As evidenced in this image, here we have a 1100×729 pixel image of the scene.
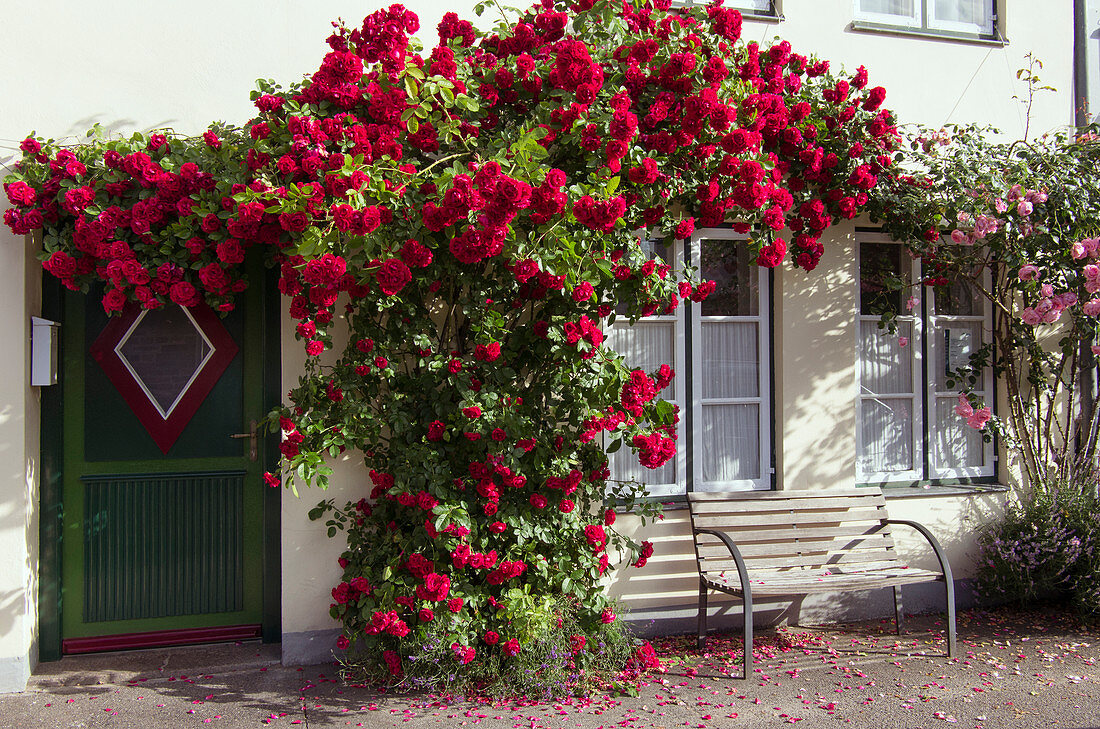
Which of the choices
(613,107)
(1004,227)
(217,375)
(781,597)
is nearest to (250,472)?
(217,375)

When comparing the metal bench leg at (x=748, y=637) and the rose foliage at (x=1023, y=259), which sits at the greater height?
the rose foliage at (x=1023, y=259)

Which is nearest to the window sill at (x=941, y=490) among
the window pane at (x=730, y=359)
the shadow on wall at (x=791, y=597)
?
the shadow on wall at (x=791, y=597)

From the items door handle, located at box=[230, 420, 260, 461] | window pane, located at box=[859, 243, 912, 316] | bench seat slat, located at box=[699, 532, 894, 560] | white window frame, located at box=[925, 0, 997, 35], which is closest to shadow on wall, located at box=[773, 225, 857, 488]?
window pane, located at box=[859, 243, 912, 316]

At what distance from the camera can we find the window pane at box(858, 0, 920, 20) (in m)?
5.33

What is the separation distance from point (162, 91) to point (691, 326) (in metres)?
3.13

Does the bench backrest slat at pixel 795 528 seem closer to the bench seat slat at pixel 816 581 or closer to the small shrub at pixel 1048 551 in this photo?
the bench seat slat at pixel 816 581

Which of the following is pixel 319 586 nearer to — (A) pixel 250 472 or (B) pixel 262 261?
(A) pixel 250 472

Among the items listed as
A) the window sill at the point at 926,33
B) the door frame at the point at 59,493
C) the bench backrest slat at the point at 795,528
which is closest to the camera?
the door frame at the point at 59,493

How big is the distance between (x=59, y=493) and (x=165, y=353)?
882mm

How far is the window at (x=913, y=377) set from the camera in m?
5.30

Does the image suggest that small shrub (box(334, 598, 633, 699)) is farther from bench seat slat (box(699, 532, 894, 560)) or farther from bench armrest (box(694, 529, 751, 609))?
bench seat slat (box(699, 532, 894, 560))

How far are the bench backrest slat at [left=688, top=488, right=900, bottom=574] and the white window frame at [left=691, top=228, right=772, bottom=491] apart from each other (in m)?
Answer: 0.13

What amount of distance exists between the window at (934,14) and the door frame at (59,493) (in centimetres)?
410

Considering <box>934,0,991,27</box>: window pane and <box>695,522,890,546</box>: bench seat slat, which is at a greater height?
<box>934,0,991,27</box>: window pane
